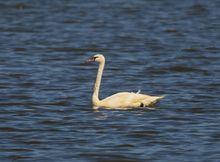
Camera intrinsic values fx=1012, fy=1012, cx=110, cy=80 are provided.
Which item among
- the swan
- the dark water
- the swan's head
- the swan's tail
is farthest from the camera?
the swan's head

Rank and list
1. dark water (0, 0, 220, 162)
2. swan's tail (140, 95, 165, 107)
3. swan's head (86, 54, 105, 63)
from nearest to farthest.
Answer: dark water (0, 0, 220, 162)
swan's tail (140, 95, 165, 107)
swan's head (86, 54, 105, 63)

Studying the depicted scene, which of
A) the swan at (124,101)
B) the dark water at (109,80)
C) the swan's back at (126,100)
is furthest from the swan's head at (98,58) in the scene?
the swan's back at (126,100)

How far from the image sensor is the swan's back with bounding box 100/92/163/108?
1756 cm

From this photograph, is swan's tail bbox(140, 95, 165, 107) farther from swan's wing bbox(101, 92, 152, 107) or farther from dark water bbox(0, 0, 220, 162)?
dark water bbox(0, 0, 220, 162)

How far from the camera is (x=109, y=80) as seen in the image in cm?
2177

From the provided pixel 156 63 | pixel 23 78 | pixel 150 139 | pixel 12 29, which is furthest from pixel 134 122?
pixel 12 29

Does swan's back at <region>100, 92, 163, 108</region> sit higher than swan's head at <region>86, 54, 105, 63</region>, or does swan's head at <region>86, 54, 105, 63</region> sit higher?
swan's head at <region>86, 54, 105, 63</region>

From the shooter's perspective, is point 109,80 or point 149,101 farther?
point 109,80

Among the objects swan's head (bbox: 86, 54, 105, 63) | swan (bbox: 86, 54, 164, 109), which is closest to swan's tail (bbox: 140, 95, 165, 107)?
swan (bbox: 86, 54, 164, 109)

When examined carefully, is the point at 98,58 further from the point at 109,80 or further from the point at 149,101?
the point at 109,80

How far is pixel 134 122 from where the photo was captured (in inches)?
650

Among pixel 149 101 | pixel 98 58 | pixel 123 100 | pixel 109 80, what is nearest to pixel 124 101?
pixel 123 100

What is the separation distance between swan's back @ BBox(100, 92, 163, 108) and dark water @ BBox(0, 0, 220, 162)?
0.66ft

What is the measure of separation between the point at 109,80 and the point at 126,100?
421 centimetres
